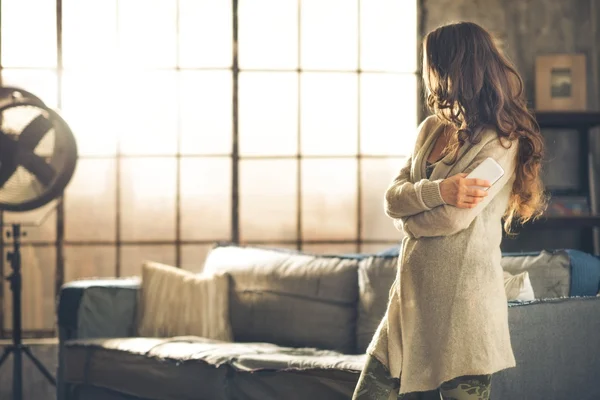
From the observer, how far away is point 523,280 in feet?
9.92

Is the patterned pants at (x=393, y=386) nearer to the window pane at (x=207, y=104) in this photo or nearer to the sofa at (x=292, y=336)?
the sofa at (x=292, y=336)

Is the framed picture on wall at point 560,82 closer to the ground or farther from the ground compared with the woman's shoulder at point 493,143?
farther from the ground

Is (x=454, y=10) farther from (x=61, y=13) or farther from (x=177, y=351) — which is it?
(x=177, y=351)

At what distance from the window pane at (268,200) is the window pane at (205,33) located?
565mm

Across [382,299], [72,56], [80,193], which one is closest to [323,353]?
[382,299]

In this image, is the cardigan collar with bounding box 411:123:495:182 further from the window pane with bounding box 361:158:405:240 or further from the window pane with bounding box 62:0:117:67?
the window pane with bounding box 62:0:117:67

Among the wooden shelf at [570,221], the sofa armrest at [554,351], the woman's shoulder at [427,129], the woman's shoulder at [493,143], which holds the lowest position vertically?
the sofa armrest at [554,351]

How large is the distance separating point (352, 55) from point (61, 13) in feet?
4.92

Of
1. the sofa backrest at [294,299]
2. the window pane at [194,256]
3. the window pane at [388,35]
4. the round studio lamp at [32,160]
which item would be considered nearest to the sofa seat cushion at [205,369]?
the sofa backrest at [294,299]

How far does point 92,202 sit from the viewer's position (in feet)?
15.9

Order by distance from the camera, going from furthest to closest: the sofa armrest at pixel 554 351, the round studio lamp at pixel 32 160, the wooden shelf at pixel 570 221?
the wooden shelf at pixel 570 221, the round studio lamp at pixel 32 160, the sofa armrest at pixel 554 351

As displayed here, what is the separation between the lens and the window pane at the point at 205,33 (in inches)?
190

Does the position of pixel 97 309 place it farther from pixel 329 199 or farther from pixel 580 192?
pixel 580 192

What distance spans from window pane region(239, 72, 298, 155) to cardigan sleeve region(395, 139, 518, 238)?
2.71 m
